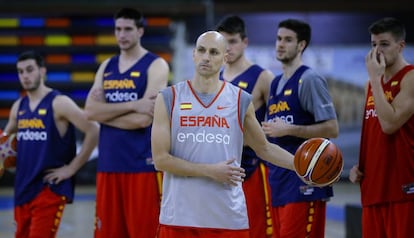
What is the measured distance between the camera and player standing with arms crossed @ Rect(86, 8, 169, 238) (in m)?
6.24

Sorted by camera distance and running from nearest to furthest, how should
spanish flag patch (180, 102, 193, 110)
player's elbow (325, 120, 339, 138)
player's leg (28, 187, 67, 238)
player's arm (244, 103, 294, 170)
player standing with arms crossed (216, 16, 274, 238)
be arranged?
spanish flag patch (180, 102, 193, 110)
player's arm (244, 103, 294, 170)
player's elbow (325, 120, 339, 138)
player standing with arms crossed (216, 16, 274, 238)
player's leg (28, 187, 67, 238)

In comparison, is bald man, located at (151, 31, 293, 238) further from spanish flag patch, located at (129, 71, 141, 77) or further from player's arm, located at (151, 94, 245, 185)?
spanish flag patch, located at (129, 71, 141, 77)

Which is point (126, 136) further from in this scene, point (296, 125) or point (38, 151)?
point (296, 125)

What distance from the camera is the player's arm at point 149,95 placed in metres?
6.21

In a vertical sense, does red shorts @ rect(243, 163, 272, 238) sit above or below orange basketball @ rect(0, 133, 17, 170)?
below

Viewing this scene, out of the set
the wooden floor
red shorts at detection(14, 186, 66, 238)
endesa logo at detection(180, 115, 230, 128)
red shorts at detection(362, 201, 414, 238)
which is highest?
endesa logo at detection(180, 115, 230, 128)

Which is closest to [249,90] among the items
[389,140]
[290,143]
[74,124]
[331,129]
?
[290,143]

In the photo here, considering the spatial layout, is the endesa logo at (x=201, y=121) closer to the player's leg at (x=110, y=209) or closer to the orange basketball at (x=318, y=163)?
the orange basketball at (x=318, y=163)

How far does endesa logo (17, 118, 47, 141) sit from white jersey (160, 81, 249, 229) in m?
2.62

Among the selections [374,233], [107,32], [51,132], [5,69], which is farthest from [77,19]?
[374,233]

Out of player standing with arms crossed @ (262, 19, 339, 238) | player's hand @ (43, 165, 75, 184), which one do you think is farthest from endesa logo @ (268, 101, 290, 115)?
player's hand @ (43, 165, 75, 184)

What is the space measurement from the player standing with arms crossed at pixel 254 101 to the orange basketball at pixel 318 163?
152 centimetres

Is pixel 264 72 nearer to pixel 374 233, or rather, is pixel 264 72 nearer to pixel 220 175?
pixel 374 233

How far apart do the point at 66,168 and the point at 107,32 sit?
32.5 feet
